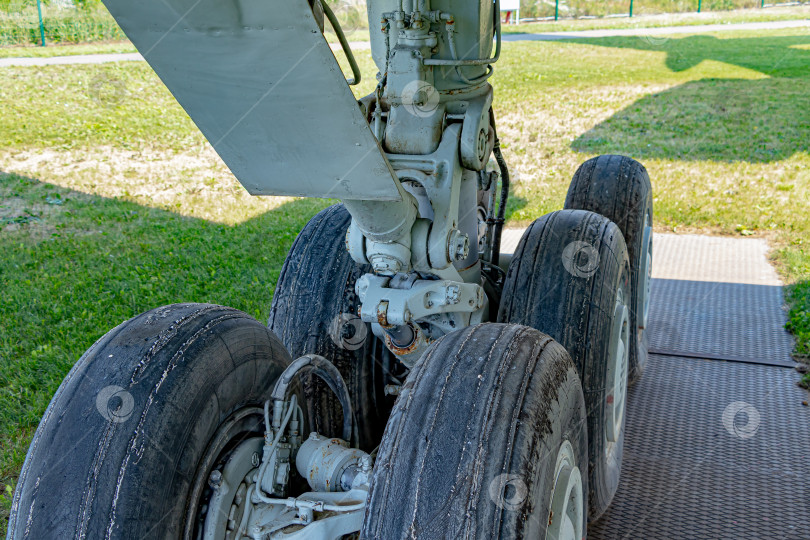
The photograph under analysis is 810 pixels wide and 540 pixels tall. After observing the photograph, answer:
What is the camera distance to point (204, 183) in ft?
26.3

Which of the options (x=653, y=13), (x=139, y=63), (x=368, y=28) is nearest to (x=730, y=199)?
(x=368, y=28)

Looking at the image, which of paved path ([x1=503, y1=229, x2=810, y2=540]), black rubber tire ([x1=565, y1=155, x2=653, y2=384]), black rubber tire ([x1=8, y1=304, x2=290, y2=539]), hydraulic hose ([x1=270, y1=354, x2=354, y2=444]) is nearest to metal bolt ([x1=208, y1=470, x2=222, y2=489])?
black rubber tire ([x1=8, y1=304, x2=290, y2=539])

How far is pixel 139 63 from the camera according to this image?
1366cm

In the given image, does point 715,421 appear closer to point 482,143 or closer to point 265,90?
point 482,143

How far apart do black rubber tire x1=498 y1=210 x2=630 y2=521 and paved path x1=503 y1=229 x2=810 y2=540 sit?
1.43 ft

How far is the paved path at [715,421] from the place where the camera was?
2.79 m

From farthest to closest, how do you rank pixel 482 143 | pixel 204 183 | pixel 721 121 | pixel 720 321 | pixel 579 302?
pixel 721 121 < pixel 204 183 < pixel 720 321 < pixel 579 302 < pixel 482 143

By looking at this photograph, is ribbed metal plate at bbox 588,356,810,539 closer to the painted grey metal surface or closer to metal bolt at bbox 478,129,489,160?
metal bolt at bbox 478,129,489,160

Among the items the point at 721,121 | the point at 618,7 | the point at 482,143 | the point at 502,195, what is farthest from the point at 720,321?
the point at 618,7

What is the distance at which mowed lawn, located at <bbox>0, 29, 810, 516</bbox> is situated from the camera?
15.2ft

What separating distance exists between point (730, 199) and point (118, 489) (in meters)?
6.58

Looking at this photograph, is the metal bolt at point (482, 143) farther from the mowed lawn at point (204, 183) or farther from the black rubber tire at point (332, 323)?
the mowed lawn at point (204, 183)

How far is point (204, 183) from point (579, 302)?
6331 mm

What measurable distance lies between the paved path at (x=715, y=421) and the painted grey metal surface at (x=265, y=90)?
1.95 metres
